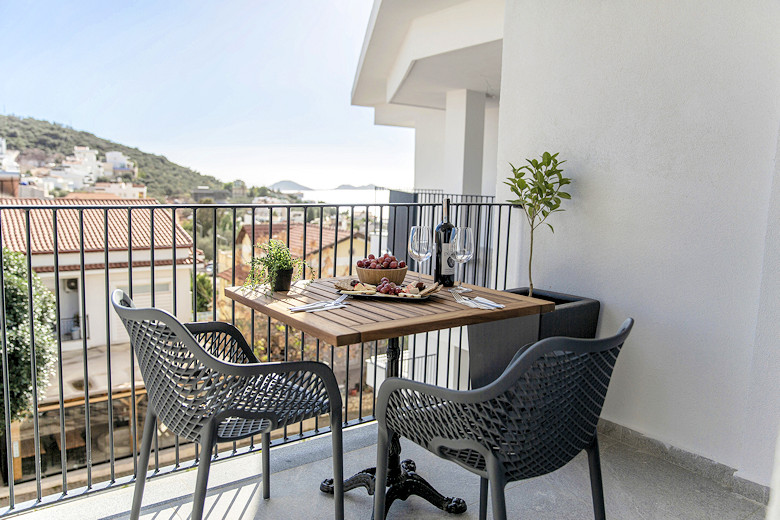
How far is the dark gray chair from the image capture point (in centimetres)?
141

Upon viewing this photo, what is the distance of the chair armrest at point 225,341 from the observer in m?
1.99

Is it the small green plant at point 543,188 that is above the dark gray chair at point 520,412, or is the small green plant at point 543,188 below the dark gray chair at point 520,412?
above

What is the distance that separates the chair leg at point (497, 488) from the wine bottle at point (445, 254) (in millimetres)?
960

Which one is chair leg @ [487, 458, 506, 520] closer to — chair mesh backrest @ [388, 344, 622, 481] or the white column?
chair mesh backrest @ [388, 344, 622, 481]

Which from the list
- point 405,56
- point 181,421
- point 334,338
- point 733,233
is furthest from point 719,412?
point 405,56

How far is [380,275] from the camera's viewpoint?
2176mm

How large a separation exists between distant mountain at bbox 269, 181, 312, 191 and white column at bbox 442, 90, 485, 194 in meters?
25.7

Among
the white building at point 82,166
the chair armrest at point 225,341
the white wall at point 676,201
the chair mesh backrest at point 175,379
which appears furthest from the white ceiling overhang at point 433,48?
A: the white building at point 82,166

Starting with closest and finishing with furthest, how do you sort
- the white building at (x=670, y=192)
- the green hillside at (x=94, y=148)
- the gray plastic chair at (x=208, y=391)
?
the gray plastic chair at (x=208, y=391) → the white building at (x=670, y=192) → the green hillside at (x=94, y=148)

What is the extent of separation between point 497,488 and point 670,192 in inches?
73.6

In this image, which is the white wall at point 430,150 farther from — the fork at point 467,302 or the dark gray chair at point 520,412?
the dark gray chair at point 520,412

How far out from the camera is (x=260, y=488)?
225 centimetres

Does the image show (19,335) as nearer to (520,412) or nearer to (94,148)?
(520,412)

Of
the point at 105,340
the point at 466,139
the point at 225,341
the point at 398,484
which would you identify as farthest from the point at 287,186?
the point at 398,484
